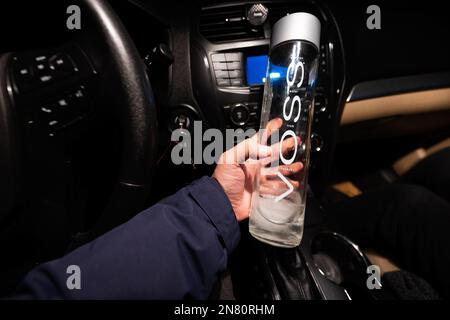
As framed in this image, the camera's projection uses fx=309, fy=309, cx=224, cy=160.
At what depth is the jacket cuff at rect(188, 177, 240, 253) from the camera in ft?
1.88

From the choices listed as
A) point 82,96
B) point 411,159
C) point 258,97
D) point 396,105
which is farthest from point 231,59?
point 411,159

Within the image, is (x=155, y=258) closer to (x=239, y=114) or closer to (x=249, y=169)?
(x=249, y=169)

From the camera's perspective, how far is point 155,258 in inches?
19.5

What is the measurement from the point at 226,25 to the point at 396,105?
69 cm

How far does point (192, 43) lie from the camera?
2.60 ft

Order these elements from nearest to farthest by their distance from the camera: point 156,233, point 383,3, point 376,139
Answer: point 156,233 < point 383,3 < point 376,139

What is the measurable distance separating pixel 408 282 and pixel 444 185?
505 mm

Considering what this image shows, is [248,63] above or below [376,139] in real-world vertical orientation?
above

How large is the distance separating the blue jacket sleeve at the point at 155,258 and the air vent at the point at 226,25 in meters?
0.43

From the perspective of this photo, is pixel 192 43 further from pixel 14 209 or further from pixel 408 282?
pixel 408 282

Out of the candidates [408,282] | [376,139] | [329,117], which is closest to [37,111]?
[329,117]

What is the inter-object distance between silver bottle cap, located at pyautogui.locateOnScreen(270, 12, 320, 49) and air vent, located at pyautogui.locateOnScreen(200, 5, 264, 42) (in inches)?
9.4

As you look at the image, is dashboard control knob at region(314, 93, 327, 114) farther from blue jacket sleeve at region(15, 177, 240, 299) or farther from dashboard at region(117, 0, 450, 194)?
blue jacket sleeve at region(15, 177, 240, 299)

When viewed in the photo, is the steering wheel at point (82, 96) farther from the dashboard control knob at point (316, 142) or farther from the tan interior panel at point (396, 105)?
the tan interior panel at point (396, 105)
